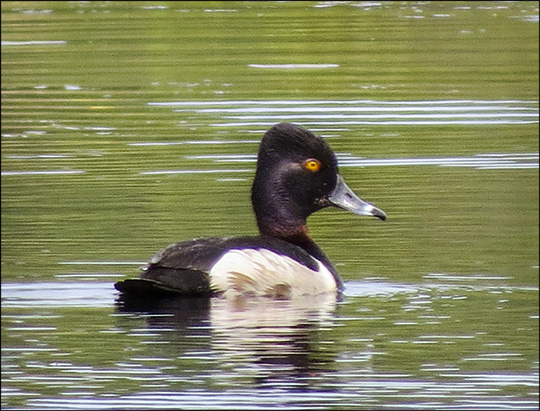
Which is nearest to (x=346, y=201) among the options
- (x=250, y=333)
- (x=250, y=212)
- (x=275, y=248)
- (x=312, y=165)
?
(x=312, y=165)

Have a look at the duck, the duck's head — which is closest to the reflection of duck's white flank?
the duck

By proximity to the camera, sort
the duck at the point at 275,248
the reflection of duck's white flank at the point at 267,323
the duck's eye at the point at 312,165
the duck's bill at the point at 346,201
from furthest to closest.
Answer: the duck's bill at the point at 346,201 < the duck's eye at the point at 312,165 < the duck at the point at 275,248 < the reflection of duck's white flank at the point at 267,323

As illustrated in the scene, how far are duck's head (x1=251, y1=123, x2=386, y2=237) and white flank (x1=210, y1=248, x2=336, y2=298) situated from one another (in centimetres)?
62

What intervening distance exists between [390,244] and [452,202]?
4.40 feet

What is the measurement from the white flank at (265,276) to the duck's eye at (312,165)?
0.80 meters

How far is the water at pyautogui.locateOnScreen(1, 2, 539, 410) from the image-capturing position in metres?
9.48

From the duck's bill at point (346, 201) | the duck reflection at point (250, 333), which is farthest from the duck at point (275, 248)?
the duck reflection at point (250, 333)

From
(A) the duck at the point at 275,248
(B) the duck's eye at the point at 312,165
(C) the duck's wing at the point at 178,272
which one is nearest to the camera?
(C) the duck's wing at the point at 178,272

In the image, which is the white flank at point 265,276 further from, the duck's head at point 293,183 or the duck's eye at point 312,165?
the duck's eye at point 312,165

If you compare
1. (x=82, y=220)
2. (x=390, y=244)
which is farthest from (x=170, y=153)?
(x=390, y=244)

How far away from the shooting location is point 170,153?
15883 millimetres

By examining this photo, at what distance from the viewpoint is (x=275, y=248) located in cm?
1134

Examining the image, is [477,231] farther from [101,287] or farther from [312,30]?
[312,30]

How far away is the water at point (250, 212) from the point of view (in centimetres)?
948
